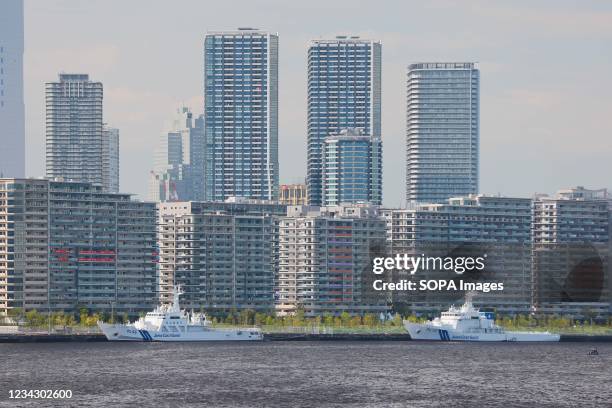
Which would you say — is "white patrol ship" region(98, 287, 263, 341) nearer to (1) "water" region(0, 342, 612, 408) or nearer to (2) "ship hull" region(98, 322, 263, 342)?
(2) "ship hull" region(98, 322, 263, 342)

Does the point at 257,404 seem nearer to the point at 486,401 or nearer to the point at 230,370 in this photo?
the point at 486,401

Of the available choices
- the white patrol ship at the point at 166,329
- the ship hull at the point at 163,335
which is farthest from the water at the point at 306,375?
the white patrol ship at the point at 166,329

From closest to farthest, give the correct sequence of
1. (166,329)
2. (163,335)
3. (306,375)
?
(306,375) < (163,335) < (166,329)

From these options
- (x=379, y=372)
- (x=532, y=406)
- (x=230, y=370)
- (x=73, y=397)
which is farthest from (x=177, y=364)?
(x=532, y=406)

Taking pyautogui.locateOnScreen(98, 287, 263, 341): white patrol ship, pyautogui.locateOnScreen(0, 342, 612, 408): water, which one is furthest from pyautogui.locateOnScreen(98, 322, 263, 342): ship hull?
pyautogui.locateOnScreen(0, 342, 612, 408): water

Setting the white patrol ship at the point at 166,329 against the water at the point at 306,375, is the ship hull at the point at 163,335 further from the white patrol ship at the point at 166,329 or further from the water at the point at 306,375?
the water at the point at 306,375

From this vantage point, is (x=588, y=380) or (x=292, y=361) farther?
(x=292, y=361)

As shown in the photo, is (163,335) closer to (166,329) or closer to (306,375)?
(166,329)

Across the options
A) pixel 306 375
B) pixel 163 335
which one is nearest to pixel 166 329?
pixel 163 335
